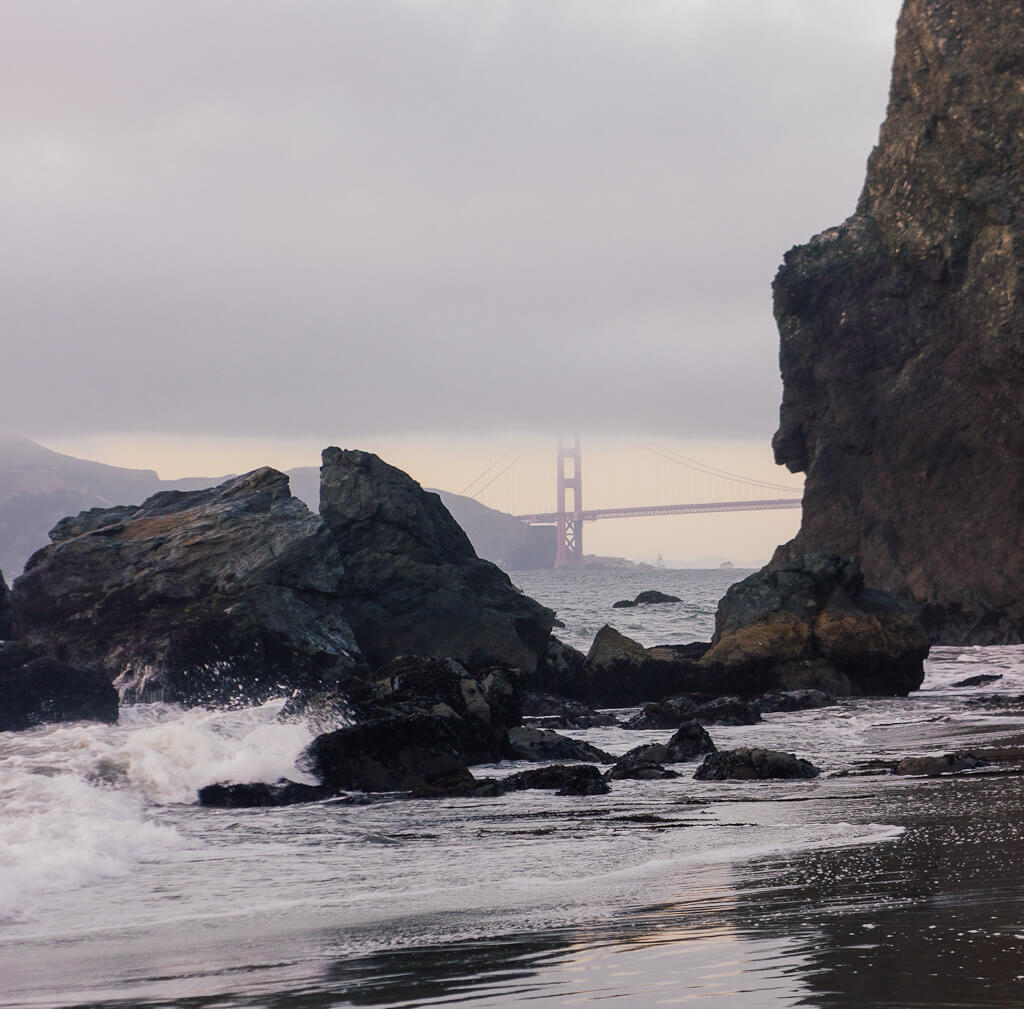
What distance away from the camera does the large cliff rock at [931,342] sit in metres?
38.6

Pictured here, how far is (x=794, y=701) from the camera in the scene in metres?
20.6

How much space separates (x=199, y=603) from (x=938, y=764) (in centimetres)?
1280

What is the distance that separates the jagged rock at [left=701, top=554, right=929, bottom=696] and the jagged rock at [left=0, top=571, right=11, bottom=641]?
1278 centimetres

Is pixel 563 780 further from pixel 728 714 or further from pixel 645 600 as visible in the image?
pixel 645 600

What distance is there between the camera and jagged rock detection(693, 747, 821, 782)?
11.7 metres

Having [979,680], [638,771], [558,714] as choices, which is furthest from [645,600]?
[638,771]

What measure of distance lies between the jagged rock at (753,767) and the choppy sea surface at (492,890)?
1.19 feet

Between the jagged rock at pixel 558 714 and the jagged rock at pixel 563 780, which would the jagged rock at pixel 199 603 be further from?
the jagged rock at pixel 563 780

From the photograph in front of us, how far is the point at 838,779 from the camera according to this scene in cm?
1131

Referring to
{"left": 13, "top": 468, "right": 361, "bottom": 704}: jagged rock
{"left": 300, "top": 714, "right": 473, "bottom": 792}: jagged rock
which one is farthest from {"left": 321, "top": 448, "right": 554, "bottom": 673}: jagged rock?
{"left": 300, "top": 714, "right": 473, "bottom": 792}: jagged rock

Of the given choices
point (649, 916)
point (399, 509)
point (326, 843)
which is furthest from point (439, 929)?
point (399, 509)

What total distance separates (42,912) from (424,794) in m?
5.26

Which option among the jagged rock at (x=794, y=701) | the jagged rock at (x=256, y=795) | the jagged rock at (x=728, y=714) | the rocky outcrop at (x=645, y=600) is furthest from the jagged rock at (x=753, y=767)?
the rocky outcrop at (x=645, y=600)

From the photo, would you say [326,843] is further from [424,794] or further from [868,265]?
[868,265]
